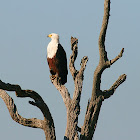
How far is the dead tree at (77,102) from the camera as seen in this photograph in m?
8.71

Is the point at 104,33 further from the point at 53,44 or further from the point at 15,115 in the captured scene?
the point at 15,115

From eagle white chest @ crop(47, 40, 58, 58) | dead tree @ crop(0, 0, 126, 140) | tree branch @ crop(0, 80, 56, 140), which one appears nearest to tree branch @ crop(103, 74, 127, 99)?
dead tree @ crop(0, 0, 126, 140)

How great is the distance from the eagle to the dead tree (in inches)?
46.0

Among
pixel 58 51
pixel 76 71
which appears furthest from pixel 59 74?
pixel 76 71

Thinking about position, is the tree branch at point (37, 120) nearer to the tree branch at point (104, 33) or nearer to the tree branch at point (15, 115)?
the tree branch at point (15, 115)

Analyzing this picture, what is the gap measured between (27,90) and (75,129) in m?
1.60

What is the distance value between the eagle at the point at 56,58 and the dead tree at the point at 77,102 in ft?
3.83

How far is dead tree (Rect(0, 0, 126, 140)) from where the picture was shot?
343 inches

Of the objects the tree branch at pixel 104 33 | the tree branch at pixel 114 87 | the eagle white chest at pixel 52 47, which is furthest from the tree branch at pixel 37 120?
the eagle white chest at pixel 52 47

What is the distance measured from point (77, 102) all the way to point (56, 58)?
187cm

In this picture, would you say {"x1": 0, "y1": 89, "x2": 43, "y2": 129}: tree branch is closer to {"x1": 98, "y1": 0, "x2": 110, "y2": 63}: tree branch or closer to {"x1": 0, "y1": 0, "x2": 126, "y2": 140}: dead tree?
{"x1": 0, "y1": 0, "x2": 126, "y2": 140}: dead tree

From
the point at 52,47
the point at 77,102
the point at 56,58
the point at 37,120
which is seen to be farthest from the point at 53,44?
the point at 37,120

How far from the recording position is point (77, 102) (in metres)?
9.06

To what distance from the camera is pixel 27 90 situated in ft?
26.6
